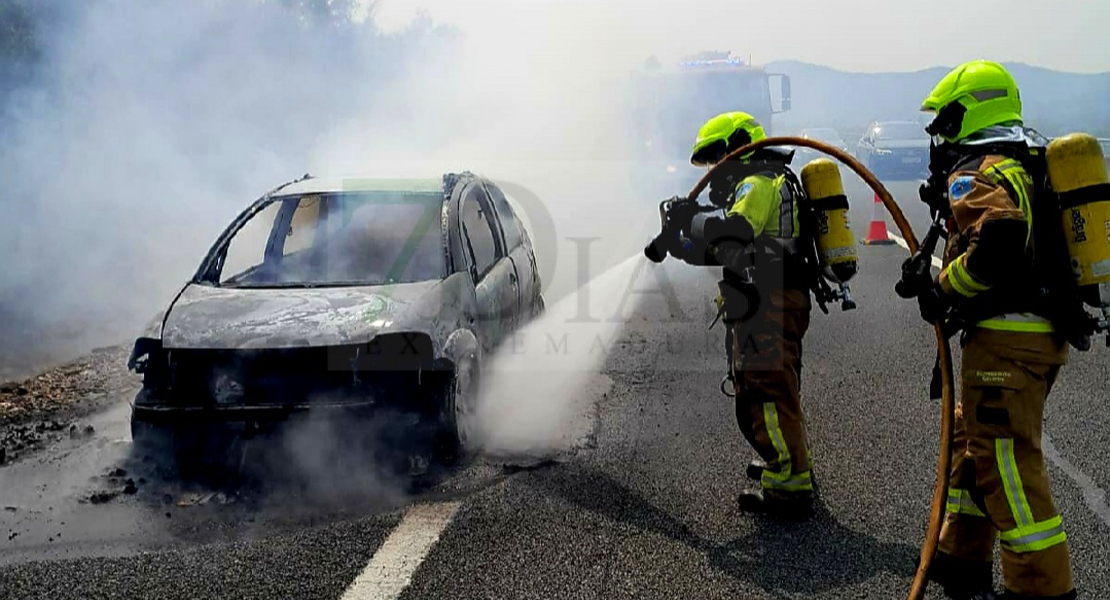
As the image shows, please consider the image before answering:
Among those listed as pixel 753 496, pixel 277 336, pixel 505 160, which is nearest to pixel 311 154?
pixel 505 160

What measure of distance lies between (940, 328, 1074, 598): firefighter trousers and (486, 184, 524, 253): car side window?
4.06m

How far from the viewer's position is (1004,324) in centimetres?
327

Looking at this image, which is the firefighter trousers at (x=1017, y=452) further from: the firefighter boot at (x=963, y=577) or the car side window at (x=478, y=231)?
→ the car side window at (x=478, y=231)

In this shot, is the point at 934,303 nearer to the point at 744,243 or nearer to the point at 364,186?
the point at 744,243

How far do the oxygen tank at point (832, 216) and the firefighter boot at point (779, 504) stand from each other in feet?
3.20

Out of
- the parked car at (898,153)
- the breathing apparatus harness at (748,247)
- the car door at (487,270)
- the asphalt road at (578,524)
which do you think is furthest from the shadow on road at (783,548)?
the parked car at (898,153)

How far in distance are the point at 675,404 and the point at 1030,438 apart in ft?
10.2

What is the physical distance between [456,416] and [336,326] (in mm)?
739

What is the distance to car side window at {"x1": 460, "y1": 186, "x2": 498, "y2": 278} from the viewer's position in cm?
618

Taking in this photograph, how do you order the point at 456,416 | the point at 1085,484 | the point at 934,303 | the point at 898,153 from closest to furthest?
1. the point at 934,303
2. the point at 1085,484
3. the point at 456,416
4. the point at 898,153

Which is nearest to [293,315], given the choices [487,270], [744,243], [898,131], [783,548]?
[487,270]

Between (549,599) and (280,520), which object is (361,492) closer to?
(280,520)

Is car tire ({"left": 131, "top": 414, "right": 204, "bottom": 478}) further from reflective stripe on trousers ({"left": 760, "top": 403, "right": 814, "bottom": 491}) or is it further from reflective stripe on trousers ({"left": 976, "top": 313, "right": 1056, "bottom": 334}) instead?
reflective stripe on trousers ({"left": 976, "top": 313, "right": 1056, "bottom": 334})

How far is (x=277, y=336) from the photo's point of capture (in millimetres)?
4906
